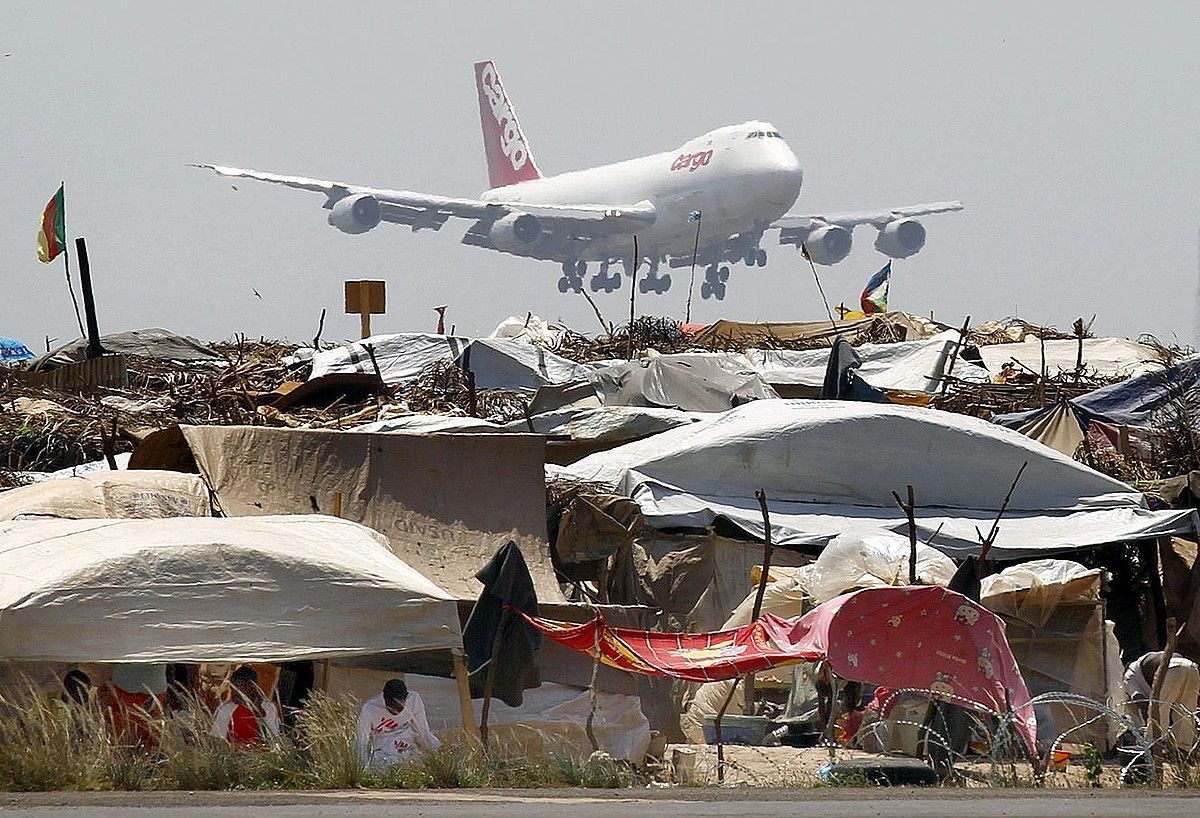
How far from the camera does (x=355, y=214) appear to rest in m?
59.7

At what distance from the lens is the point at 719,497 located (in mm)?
15867

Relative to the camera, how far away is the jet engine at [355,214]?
59406mm

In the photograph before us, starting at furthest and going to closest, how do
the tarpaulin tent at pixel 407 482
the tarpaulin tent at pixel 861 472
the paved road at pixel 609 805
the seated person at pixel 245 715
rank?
the tarpaulin tent at pixel 861 472 < the tarpaulin tent at pixel 407 482 < the seated person at pixel 245 715 < the paved road at pixel 609 805

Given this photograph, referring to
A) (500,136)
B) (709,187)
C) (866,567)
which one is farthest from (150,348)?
(500,136)

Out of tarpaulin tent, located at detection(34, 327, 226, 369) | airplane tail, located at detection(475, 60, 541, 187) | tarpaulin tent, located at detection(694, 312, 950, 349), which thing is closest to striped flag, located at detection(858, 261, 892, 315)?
tarpaulin tent, located at detection(694, 312, 950, 349)

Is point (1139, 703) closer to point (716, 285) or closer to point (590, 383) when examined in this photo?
point (590, 383)

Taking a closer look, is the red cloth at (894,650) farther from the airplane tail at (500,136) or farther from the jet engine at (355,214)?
the airplane tail at (500,136)

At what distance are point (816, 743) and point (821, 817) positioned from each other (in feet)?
16.1

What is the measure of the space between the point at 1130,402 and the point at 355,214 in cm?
4253

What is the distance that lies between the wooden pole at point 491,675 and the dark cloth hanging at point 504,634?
1cm

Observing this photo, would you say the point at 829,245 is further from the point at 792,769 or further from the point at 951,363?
the point at 792,769

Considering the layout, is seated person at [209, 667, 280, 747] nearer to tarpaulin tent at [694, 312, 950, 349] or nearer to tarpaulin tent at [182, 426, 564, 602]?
tarpaulin tent at [182, 426, 564, 602]

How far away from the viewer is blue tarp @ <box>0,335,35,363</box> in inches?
1373

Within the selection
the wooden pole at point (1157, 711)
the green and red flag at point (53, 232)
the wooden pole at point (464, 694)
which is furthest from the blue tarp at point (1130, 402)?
the green and red flag at point (53, 232)
